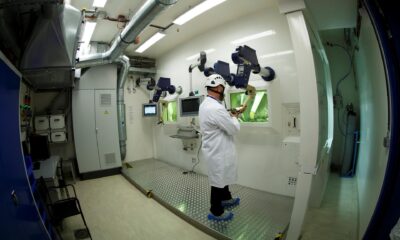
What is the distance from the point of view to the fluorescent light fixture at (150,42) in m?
4.26

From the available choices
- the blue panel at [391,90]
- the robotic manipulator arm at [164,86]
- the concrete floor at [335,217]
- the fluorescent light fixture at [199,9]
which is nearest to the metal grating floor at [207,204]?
Answer: the concrete floor at [335,217]

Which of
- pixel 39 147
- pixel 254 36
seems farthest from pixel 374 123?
pixel 39 147

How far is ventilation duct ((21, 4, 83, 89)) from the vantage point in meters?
1.70

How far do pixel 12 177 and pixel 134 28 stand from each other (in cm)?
224

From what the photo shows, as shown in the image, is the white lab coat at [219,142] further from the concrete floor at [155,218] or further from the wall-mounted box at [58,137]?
the wall-mounted box at [58,137]

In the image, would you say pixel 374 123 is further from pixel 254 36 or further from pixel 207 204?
pixel 207 204

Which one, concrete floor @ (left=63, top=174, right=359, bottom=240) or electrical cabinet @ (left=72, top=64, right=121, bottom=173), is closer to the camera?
concrete floor @ (left=63, top=174, right=359, bottom=240)

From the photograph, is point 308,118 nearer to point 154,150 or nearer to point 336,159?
point 336,159

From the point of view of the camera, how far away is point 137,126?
624 centimetres

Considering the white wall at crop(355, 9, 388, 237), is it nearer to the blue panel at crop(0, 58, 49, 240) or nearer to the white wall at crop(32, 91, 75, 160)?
the blue panel at crop(0, 58, 49, 240)

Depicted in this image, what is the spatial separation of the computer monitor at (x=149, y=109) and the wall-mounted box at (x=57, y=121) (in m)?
1.94

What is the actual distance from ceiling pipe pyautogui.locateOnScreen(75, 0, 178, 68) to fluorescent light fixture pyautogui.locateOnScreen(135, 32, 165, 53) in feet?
2.94

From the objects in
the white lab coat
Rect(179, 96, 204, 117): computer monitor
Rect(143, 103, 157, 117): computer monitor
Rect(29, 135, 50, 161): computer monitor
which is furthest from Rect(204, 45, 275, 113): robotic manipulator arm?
Rect(143, 103, 157, 117): computer monitor

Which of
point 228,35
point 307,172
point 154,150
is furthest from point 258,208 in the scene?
point 154,150
